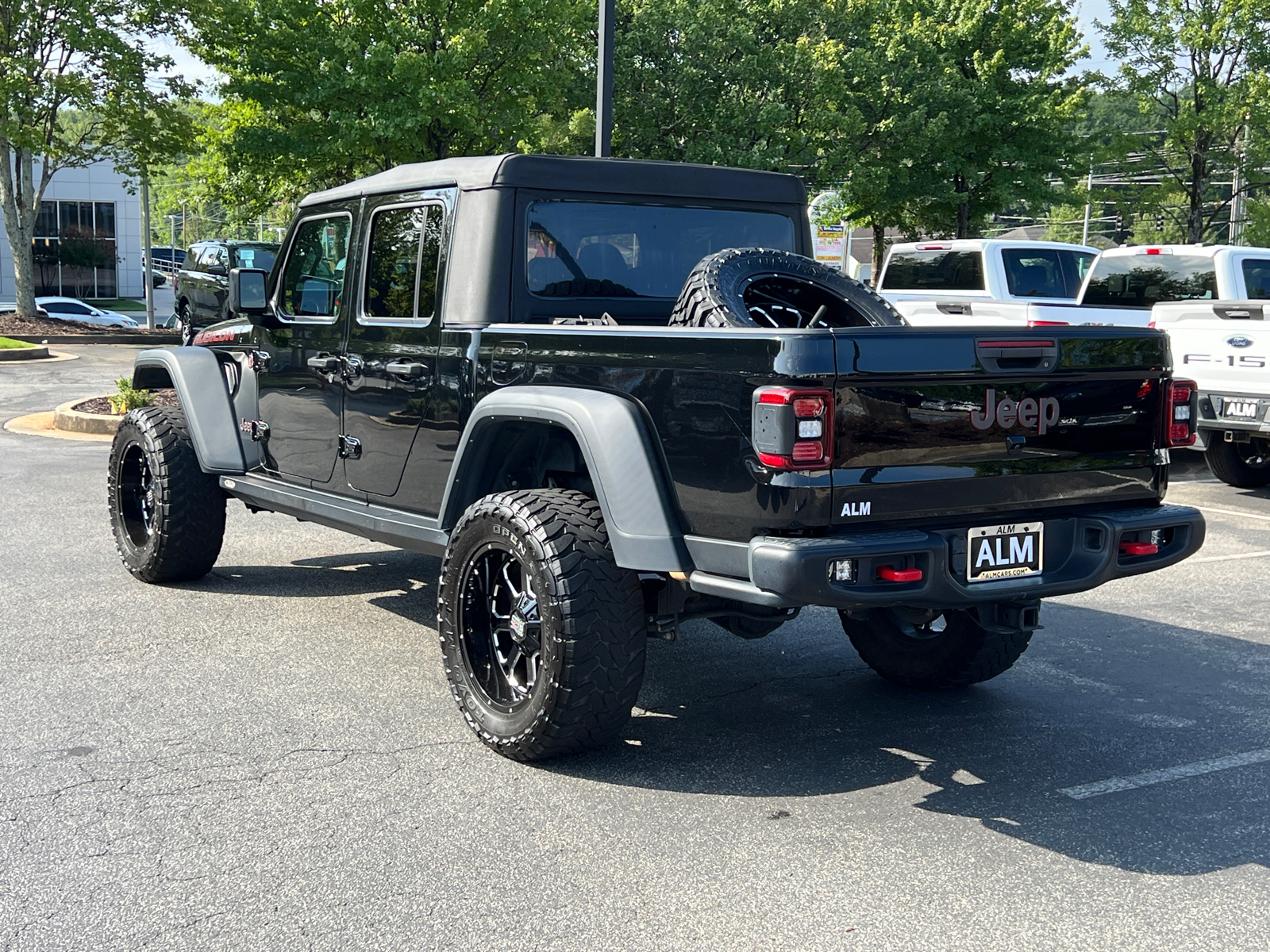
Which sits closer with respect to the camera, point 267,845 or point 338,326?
point 267,845

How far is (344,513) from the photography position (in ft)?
18.6

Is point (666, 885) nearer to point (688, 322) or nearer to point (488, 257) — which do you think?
point (688, 322)

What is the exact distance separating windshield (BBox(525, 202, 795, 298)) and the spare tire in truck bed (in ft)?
1.86

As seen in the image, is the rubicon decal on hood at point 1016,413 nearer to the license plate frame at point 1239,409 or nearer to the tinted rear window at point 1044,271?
the license plate frame at point 1239,409

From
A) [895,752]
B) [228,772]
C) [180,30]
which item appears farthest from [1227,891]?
[180,30]

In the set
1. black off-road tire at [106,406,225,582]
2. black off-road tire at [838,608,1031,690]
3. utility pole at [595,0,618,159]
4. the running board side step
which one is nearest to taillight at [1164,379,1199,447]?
black off-road tire at [838,608,1031,690]

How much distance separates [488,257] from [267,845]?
237 centimetres

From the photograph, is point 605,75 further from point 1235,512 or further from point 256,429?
point 256,429

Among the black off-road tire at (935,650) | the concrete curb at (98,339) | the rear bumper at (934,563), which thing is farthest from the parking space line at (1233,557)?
the concrete curb at (98,339)

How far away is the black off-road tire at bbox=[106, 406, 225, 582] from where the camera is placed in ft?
21.8

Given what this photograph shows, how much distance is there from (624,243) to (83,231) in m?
53.9

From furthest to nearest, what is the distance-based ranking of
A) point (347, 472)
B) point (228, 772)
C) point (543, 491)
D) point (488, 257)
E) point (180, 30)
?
point (180, 30) < point (347, 472) < point (488, 257) < point (543, 491) < point (228, 772)

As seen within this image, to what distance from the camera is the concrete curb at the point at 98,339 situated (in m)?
25.8

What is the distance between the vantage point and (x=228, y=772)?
14.1 feet
